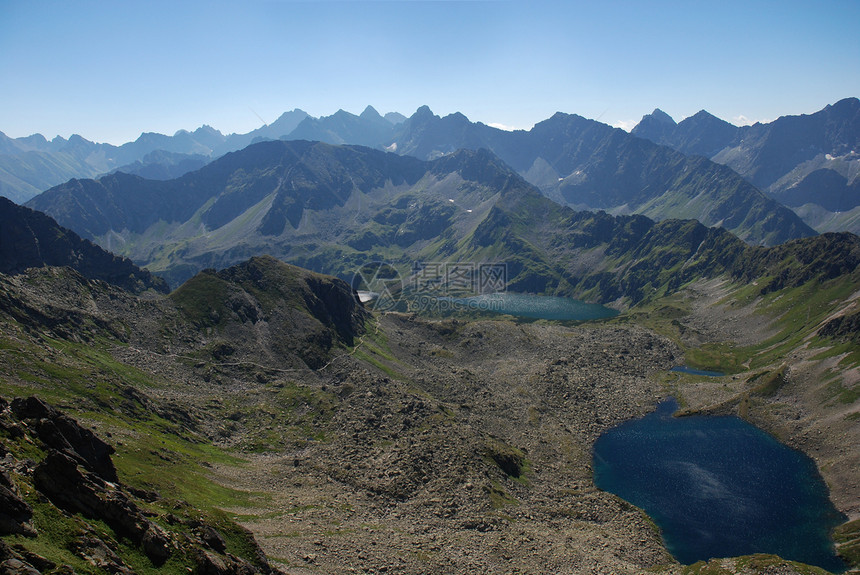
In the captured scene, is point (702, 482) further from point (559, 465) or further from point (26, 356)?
point (26, 356)

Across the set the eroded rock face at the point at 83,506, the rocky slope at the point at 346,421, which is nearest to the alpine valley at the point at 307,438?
the eroded rock face at the point at 83,506

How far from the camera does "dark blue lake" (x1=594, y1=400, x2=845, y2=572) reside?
100 m

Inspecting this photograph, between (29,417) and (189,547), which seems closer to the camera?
(189,547)

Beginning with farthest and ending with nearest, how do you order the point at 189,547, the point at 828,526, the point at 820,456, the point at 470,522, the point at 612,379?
the point at 612,379
the point at 820,456
the point at 828,526
the point at 470,522
the point at 189,547

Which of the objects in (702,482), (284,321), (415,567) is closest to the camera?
(415,567)

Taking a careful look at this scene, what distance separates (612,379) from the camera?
192875 millimetres

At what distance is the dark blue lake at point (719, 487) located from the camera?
100188 millimetres

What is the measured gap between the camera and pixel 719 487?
122 metres

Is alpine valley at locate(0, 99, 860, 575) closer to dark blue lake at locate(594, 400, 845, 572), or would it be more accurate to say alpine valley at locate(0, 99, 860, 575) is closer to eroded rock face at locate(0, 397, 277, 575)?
eroded rock face at locate(0, 397, 277, 575)

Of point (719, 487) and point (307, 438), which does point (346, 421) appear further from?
point (719, 487)

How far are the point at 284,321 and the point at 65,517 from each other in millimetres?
135878

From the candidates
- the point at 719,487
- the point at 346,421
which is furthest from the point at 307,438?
the point at 719,487

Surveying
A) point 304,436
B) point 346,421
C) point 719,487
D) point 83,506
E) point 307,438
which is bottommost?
point 719,487

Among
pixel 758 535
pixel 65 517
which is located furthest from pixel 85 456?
pixel 758 535
